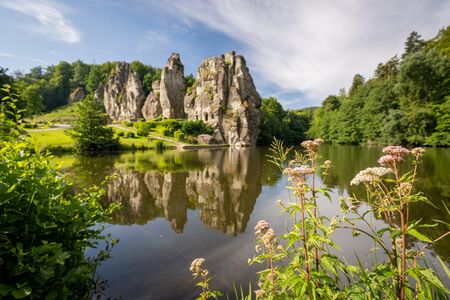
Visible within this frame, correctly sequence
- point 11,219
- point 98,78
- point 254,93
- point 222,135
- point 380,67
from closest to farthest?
1. point 11,219
2. point 222,135
3. point 254,93
4. point 380,67
5. point 98,78

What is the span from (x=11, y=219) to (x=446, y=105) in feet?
185

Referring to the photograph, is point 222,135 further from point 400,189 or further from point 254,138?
point 400,189

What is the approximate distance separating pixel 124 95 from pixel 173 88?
83.6 feet

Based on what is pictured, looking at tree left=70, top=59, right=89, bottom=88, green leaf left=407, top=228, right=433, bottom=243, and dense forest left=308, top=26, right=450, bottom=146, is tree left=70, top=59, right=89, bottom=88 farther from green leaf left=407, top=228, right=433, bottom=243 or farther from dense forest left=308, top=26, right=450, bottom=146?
green leaf left=407, top=228, right=433, bottom=243

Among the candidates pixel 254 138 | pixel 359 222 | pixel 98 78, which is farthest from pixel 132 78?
pixel 359 222

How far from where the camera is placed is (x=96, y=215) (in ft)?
14.3

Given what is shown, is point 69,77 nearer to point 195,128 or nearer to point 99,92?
point 99,92

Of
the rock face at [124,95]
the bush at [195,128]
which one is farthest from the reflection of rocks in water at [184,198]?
the rock face at [124,95]

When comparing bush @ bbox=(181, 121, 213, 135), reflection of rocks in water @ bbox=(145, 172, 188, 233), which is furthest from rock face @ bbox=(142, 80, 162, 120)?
reflection of rocks in water @ bbox=(145, 172, 188, 233)

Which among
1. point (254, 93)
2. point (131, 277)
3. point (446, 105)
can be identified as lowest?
point (131, 277)

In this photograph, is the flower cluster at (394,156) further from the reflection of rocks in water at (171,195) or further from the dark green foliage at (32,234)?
the reflection of rocks in water at (171,195)

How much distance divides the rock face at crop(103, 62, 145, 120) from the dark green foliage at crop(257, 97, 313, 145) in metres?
45.0

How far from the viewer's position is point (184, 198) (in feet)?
41.6

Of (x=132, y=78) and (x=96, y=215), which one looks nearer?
(x=96, y=215)
